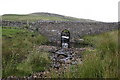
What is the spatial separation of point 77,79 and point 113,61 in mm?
1141

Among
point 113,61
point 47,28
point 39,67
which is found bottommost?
point 39,67

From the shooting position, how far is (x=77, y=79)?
4797 millimetres

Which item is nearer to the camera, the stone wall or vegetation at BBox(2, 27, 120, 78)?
vegetation at BBox(2, 27, 120, 78)

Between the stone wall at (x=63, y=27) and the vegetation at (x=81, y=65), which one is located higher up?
the stone wall at (x=63, y=27)

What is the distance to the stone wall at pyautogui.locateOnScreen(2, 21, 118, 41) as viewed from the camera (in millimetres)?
19094

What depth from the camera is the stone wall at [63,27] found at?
1909cm

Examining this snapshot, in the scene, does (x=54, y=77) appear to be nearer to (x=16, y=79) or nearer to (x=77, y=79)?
(x=77, y=79)

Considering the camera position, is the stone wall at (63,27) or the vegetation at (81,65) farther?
the stone wall at (63,27)

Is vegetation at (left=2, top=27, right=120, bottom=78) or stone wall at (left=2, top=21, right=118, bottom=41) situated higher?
stone wall at (left=2, top=21, right=118, bottom=41)

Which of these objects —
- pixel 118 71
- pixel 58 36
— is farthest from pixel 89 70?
pixel 58 36

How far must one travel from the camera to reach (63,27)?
63.4 ft

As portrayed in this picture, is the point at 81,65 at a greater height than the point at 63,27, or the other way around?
the point at 63,27

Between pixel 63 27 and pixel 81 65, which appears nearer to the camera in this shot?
pixel 81 65

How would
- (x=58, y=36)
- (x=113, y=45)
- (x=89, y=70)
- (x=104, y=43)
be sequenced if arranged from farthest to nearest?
(x=58, y=36)
(x=104, y=43)
(x=113, y=45)
(x=89, y=70)
